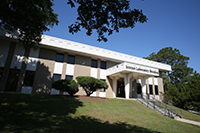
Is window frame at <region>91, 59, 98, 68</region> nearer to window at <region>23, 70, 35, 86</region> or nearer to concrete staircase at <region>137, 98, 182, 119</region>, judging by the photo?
window at <region>23, 70, 35, 86</region>

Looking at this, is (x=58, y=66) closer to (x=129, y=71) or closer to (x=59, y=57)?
(x=59, y=57)

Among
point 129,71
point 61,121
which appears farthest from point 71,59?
point 61,121

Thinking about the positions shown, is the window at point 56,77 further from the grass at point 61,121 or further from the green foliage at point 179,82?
the green foliage at point 179,82

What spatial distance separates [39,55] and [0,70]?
508 centimetres

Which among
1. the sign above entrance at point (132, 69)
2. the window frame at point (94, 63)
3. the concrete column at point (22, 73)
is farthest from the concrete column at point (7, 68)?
the sign above entrance at point (132, 69)

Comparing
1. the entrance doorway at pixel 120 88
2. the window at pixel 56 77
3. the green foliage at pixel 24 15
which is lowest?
the entrance doorway at pixel 120 88

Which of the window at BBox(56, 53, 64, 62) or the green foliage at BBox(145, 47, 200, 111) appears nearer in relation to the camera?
the green foliage at BBox(145, 47, 200, 111)

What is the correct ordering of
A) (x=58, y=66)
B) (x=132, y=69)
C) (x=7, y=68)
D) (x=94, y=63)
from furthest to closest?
(x=94, y=63) < (x=58, y=66) < (x=132, y=69) < (x=7, y=68)

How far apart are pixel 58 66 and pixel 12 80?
244 inches

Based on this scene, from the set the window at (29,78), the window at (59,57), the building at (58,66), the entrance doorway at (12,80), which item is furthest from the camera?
the window at (59,57)

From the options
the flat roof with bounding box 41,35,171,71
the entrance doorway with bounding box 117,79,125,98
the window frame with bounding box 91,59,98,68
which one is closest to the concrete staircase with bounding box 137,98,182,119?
the entrance doorway with bounding box 117,79,125,98

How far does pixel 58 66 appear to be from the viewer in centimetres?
1841

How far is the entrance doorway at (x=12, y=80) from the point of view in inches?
608

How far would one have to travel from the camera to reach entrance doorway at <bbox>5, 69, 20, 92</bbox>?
50.7 feet
